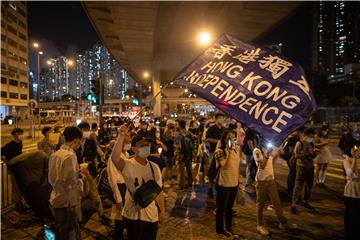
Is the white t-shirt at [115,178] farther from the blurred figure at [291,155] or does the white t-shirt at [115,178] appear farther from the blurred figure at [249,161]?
the blurred figure at [291,155]

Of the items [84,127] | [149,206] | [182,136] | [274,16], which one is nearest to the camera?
[149,206]

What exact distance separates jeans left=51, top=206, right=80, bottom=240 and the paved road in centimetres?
168

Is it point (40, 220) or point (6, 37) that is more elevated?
point (6, 37)

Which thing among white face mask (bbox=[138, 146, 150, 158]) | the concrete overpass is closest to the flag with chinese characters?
white face mask (bbox=[138, 146, 150, 158])

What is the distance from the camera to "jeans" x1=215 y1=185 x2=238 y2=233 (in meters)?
5.32

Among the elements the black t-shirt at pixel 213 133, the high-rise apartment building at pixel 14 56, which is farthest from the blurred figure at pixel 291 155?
the high-rise apartment building at pixel 14 56

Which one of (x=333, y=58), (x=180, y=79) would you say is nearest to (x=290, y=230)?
(x=180, y=79)

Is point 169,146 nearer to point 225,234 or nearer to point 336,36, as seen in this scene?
point 225,234

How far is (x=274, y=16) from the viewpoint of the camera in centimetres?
1880

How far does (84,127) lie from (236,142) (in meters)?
3.29

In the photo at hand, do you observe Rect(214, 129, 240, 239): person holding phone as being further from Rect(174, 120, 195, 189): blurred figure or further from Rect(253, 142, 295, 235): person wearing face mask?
Rect(174, 120, 195, 189): blurred figure

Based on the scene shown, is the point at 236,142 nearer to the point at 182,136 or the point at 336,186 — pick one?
the point at 182,136

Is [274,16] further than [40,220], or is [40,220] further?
[274,16]

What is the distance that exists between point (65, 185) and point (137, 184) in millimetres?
994
